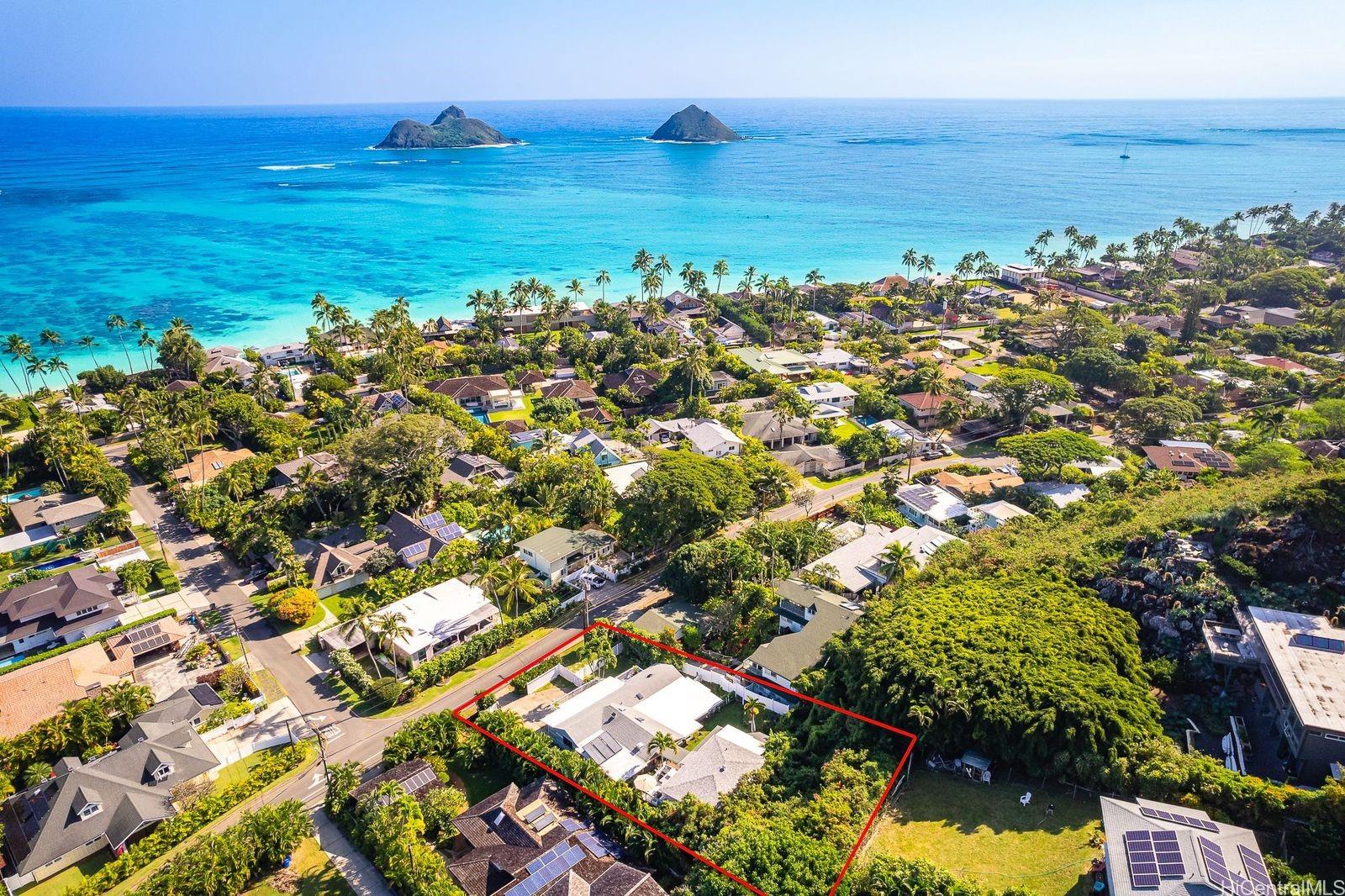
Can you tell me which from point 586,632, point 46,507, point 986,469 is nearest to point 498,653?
point 586,632

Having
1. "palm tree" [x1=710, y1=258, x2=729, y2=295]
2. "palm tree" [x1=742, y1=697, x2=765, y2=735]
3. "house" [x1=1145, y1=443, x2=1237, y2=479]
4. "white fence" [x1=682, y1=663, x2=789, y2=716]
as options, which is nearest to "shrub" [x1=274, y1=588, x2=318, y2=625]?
"white fence" [x1=682, y1=663, x2=789, y2=716]

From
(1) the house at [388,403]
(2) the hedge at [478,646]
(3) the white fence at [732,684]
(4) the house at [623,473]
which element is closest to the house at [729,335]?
(4) the house at [623,473]

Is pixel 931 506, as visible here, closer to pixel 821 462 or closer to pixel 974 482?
pixel 974 482

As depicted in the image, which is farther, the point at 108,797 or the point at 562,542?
the point at 562,542

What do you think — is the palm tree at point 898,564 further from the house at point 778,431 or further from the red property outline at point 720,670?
the house at point 778,431

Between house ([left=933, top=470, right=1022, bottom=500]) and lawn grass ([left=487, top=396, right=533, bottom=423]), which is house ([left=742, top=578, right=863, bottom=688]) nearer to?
house ([left=933, top=470, right=1022, bottom=500])

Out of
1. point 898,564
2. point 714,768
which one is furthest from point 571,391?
point 714,768

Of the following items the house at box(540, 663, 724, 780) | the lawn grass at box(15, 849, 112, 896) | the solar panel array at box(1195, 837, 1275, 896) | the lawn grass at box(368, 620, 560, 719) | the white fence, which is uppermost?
the solar panel array at box(1195, 837, 1275, 896)
